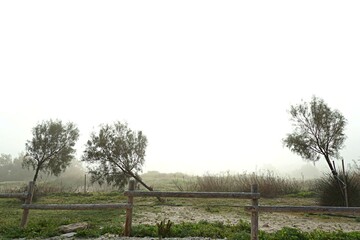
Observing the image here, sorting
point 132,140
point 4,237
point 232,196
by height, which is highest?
point 132,140

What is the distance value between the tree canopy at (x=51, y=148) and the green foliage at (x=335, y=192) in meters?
21.1

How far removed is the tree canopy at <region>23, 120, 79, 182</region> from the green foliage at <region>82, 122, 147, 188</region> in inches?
357

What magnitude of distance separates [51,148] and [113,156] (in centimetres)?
1056

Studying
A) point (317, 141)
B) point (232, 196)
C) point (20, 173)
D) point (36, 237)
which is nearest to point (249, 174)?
point (317, 141)

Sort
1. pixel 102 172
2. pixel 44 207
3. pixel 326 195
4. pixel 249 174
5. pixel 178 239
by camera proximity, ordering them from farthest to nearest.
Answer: pixel 249 174
pixel 102 172
pixel 326 195
pixel 44 207
pixel 178 239

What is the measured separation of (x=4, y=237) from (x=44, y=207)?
1.27m

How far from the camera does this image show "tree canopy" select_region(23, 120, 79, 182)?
78.4ft

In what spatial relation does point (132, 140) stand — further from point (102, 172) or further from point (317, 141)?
point (317, 141)

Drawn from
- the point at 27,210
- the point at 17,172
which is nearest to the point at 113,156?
the point at 27,210

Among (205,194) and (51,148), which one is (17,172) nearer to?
(51,148)

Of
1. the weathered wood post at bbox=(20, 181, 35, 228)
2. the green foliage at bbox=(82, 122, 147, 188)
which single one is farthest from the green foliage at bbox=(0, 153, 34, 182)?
the weathered wood post at bbox=(20, 181, 35, 228)

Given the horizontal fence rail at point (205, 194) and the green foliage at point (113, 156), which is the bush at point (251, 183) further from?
the horizontal fence rail at point (205, 194)

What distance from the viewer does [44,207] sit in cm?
812

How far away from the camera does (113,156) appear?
54.5ft
